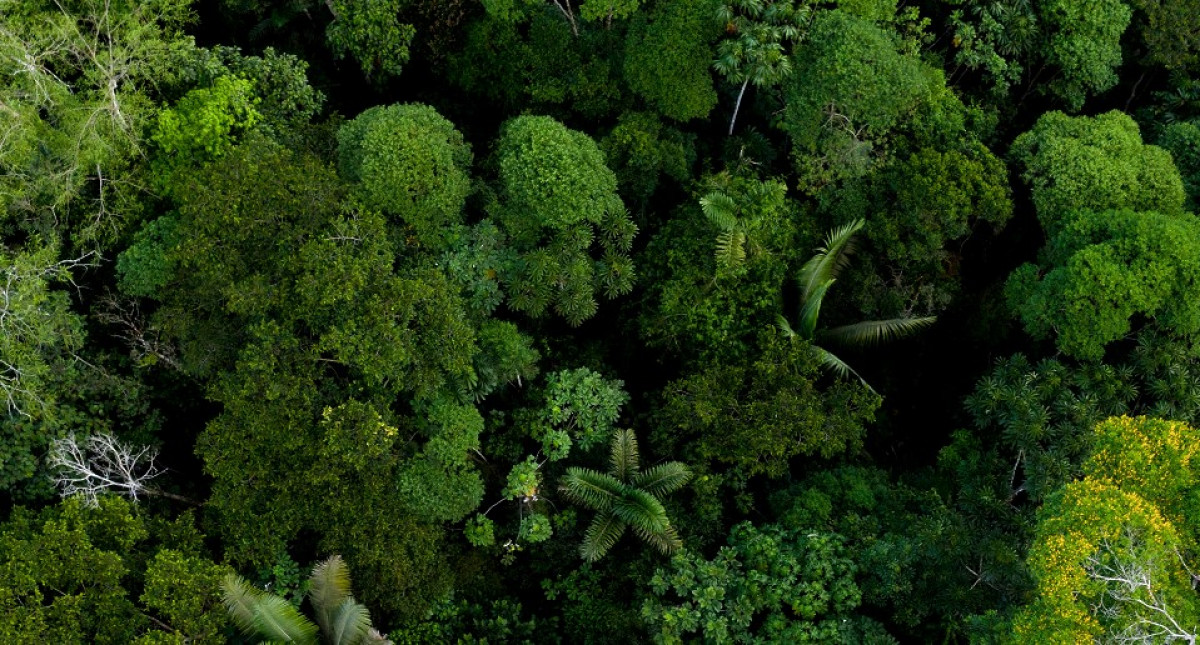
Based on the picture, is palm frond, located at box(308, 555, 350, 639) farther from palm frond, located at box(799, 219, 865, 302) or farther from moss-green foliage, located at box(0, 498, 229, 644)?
palm frond, located at box(799, 219, 865, 302)

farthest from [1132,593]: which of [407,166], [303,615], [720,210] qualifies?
[407,166]

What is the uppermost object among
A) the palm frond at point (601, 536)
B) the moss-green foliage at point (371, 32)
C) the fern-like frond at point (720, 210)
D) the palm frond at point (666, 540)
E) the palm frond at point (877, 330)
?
the moss-green foliage at point (371, 32)

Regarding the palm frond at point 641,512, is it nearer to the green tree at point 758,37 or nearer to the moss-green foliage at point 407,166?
the moss-green foliage at point 407,166

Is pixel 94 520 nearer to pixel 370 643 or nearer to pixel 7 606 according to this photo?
pixel 7 606

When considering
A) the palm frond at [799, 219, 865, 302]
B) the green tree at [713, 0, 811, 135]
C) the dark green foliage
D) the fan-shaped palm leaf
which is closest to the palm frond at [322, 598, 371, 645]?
the fan-shaped palm leaf

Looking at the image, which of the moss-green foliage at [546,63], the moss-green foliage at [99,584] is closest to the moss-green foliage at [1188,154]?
the moss-green foliage at [546,63]

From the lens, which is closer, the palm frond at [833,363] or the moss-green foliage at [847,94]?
the palm frond at [833,363]

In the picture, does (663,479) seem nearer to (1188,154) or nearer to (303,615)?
(303,615)
